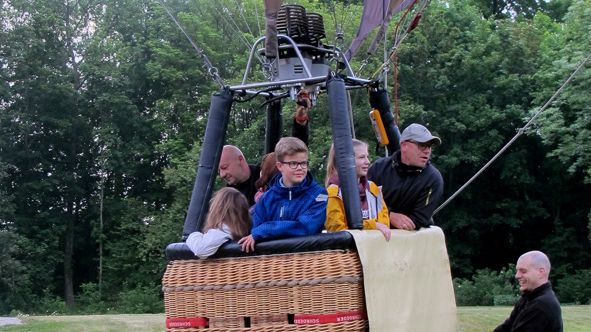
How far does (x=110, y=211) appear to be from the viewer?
25.6 metres

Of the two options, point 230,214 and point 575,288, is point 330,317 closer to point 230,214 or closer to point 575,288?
point 230,214

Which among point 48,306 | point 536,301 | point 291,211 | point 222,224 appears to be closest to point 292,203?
point 291,211

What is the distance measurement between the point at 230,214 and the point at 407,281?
654 millimetres

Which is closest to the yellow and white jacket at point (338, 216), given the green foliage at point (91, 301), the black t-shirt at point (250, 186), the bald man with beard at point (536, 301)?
the black t-shirt at point (250, 186)

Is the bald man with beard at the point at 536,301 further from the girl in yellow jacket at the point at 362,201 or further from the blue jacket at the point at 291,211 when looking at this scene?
the blue jacket at the point at 291,211

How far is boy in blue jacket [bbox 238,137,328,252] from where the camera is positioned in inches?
112

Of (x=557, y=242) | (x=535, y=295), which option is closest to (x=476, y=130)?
(x=557, y=242)

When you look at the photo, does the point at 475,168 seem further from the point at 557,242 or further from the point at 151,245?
the point at 151,245

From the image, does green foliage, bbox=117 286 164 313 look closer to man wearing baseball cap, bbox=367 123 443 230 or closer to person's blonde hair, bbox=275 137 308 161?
man wearing baseball cap, bbox=367 123 443 230

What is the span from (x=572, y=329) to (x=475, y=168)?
14561 mm

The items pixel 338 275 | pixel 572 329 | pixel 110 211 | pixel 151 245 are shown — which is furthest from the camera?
pixel 110 211

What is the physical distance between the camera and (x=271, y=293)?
2811mm

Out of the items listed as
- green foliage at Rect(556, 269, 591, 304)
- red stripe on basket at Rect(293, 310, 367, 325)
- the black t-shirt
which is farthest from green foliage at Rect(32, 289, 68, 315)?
red stripe on basket at Rect(293, 310, 367, 325)

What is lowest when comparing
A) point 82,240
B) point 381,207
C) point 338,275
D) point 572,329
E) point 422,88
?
point 572,329
